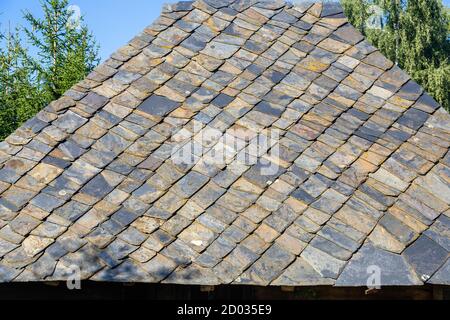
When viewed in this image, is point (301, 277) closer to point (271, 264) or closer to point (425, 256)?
point (271, 264)

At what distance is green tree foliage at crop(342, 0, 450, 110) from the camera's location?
20.5m

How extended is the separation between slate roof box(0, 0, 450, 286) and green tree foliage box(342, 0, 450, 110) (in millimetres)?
15382

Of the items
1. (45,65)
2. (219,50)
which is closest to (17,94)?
(45,65)

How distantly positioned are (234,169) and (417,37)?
1787 centimetres

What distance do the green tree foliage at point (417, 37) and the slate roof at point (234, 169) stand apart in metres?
15.4

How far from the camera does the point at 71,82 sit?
14.0 m

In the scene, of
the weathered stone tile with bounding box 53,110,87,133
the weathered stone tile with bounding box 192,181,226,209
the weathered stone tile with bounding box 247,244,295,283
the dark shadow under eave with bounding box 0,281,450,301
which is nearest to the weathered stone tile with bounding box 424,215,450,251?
the dark shadow under eave with bounding box 0,281,450,301

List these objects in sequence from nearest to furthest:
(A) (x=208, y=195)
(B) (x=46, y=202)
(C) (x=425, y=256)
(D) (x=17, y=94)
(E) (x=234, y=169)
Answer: (C) (x=425, y=256) < (B) (x=46, y=202) < (A) (x=208, y=195) < (E) (x=234, y=169) < (D) (x=17, y=94)

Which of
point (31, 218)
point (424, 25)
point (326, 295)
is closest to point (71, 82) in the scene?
point (31, 218)

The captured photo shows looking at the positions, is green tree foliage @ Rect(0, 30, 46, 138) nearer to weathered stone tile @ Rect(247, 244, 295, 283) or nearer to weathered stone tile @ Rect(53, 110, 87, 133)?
weathered stone tile @ Rect(53, 110, 87, 133)

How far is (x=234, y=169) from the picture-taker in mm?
4719

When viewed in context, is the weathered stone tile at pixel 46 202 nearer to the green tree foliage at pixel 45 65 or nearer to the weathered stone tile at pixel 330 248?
the weathered stone tile at pixel 330 248

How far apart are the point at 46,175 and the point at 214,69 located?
210 centimetres

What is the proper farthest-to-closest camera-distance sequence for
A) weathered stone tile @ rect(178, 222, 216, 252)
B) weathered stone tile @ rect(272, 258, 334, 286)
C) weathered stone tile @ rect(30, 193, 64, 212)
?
weathered stone tile @ rect(30, 193, 64, 212), weathered stone tile @ rect(178, 222, 216, 252), weathered stone tile @ rect(272, 258, 334, 286)
